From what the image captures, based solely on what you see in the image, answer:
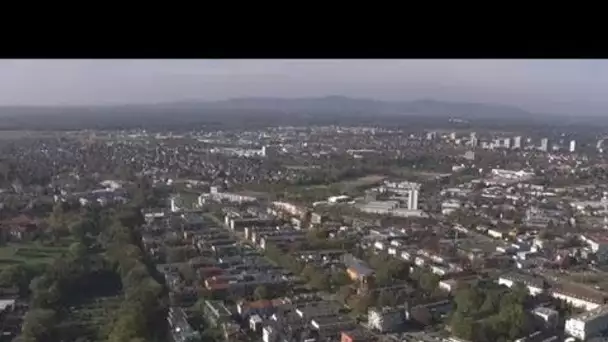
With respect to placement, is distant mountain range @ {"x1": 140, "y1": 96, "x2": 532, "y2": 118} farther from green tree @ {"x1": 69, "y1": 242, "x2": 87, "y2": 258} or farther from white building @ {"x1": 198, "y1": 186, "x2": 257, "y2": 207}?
green tree @ {"x1": 69, "y1": 242, "x2": 87, "y2": 258}

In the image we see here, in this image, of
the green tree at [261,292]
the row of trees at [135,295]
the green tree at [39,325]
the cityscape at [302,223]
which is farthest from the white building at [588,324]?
the green tree at [39,325]

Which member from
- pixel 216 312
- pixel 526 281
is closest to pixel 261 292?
pixel 216 312

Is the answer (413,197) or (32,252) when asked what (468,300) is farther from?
(32,252)

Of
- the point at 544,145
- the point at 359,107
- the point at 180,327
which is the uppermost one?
the point at 359,107

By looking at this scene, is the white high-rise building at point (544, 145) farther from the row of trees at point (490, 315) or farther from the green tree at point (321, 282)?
the green tree at point (321, 282)

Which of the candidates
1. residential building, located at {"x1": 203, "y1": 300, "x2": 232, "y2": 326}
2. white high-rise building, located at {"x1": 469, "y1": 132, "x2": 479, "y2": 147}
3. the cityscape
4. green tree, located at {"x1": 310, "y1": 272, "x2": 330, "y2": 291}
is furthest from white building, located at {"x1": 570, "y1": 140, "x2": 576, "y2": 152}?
residential building, located at {"x1": 203, "y1": 300, "x2": 232, "y2": 326}
